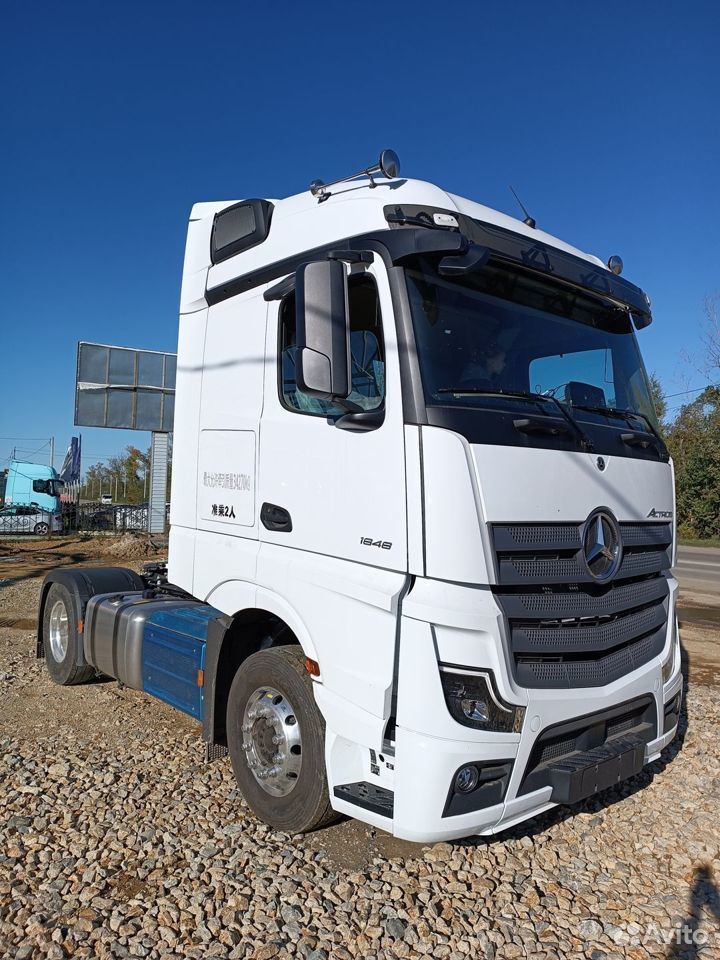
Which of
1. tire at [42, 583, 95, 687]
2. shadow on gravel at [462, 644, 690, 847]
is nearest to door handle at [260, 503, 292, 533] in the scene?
shadow on gravel at [462, 644, 690, 847]

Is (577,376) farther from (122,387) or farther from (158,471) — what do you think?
(158,471)

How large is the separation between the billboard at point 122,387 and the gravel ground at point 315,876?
12.5m

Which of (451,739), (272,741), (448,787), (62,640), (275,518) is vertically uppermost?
(275,518)

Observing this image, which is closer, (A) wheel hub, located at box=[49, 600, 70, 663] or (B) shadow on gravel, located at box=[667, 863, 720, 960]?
(B) shadow on gravel, located at box=[667, 863, 720, 960]

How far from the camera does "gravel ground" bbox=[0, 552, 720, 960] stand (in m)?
2.72

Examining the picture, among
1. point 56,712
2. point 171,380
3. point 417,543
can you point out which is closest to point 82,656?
point 56,712

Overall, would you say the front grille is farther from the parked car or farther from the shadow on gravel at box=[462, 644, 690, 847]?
the parked car

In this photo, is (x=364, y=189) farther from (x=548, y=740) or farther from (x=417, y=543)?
(x=548, y=740)

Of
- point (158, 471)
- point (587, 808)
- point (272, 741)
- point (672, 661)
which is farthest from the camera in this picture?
point (158, 471)

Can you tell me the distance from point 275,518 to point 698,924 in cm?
258

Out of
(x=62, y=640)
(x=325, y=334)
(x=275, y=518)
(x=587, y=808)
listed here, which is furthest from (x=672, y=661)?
Answer: (x=62, y=640)

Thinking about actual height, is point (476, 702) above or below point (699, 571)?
above

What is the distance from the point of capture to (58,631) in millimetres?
6227

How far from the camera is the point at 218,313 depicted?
13.6 feet
